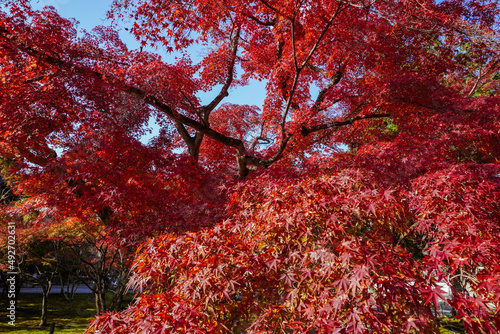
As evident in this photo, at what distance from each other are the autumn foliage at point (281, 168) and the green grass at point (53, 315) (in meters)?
4.44

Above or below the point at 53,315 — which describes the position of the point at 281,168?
above

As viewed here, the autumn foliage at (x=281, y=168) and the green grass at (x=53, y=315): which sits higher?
the autumn foliage at (x=281, y=168)

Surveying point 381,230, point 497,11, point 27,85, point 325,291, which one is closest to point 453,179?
point 381,230

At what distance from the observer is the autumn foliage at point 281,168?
2051 mm

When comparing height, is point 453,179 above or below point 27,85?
below

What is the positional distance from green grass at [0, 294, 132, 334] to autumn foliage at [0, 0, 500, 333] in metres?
4.44

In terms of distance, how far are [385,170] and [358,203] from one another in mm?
2232

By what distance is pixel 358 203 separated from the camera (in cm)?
246

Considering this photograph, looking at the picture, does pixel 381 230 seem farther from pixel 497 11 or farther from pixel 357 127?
pixel 497 11

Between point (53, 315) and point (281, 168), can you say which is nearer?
point (281, 168)

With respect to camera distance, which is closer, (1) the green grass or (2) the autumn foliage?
(2) the autumn foliage

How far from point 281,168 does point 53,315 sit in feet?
50.5

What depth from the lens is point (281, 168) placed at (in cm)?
586

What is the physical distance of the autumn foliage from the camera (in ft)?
6.73
